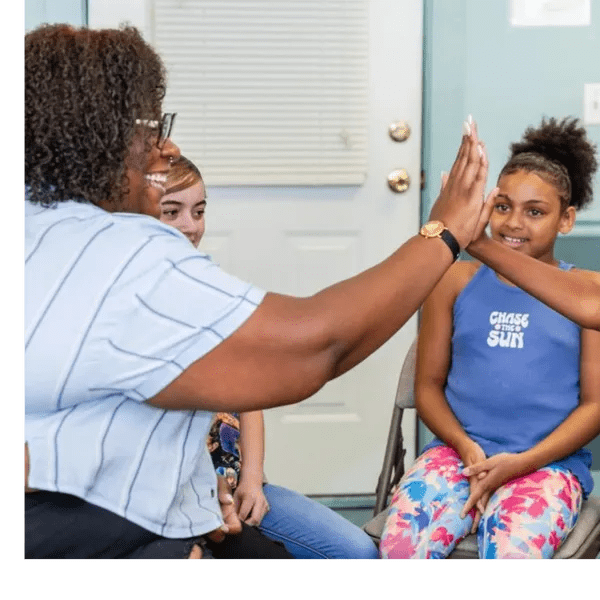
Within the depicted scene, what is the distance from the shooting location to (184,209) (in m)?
1.98

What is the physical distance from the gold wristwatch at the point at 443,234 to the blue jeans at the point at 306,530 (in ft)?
2.59

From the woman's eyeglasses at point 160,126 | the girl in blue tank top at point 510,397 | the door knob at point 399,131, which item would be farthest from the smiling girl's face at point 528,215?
the woman's eyeglasses at point 160,126

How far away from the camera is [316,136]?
321 centimetres

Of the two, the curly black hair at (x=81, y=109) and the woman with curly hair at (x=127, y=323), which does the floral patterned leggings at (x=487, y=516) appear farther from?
the curly black hair at (x=81, y=109)

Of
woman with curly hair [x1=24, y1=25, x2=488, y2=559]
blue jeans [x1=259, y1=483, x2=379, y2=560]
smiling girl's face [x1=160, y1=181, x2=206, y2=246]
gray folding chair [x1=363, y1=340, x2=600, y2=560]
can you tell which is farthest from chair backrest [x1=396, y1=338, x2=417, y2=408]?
woman with curly hair [x1=24, y1=25, x2=488, y2=559]

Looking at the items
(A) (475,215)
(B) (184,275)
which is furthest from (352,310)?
(A) (475,215)

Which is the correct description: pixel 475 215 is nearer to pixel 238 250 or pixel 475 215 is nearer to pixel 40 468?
pixel 40 468

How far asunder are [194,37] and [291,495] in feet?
5.59

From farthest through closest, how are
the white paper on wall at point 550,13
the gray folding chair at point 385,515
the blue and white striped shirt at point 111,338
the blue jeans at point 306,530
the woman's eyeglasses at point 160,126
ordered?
the white paper on wall at point 550,13
the gray folding chair at point 385,515
the blue jeans at point 306,530
the woman's eyeglasses at point 160,126
the blue and white striped shirt at point 111,338

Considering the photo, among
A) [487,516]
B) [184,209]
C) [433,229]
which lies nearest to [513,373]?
→ [487,516]

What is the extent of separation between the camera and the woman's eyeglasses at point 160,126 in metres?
1.25

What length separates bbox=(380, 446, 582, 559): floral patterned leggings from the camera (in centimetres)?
195

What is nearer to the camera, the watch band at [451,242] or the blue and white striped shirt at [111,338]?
the blue and white striped shirt at [111,338]

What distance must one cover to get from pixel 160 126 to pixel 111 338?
0.31 metres
